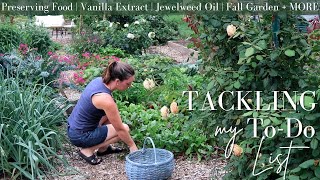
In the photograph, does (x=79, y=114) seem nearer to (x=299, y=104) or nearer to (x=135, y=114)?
(x=135, y=114)

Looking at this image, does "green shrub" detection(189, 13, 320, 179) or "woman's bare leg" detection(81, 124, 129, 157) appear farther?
"woman's bare leg" detection(81, 124, 129, 157)

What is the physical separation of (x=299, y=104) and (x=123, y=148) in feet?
7.14

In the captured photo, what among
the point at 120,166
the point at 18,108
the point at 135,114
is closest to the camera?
the point at 18,108

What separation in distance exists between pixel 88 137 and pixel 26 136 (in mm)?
528

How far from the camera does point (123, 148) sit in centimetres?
422

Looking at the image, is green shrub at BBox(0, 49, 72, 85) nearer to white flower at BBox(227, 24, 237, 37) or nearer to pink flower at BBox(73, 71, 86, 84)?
pink flower at BBox(73, 71, 86, 84)

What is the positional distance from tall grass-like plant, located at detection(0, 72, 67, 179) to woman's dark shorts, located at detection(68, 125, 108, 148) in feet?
0.43

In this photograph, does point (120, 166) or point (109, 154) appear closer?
point (120, 166)

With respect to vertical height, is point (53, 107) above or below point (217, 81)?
below

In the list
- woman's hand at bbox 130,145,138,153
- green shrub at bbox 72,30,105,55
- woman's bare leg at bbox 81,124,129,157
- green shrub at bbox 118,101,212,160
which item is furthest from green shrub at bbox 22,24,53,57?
woman's hand at bbox 130,145,138,153

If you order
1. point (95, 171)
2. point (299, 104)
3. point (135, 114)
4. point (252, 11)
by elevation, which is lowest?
point (95, 171)

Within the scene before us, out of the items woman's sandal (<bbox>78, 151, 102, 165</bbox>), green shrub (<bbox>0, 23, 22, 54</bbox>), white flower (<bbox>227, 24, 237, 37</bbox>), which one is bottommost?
woman's sandal (<bbox>78, 151, 102, 165</bbox>)

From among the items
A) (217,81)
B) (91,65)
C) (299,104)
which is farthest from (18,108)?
(91,65)

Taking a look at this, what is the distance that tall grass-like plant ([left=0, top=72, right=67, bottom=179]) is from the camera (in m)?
3.47
